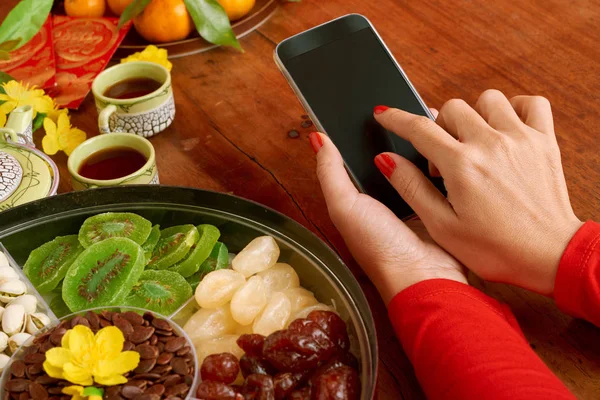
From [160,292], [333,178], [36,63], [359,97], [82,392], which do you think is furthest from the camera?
[36,63]

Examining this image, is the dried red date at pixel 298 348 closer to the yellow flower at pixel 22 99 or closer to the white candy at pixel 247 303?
the white candy at pixel 247 303

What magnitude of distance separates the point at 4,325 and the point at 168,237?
0.25 metres

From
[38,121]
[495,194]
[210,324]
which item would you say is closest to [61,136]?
[38,121]

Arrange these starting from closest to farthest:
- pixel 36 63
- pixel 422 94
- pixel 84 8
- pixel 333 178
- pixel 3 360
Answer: pixel 3 360
pixel 333 178
pixel 422 94
pixel 36 63
pixel 84 8

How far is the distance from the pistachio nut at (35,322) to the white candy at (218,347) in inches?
8.0

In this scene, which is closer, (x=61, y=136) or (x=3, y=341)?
(x=3, y=341)

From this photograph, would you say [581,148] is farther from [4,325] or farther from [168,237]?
[4,325]

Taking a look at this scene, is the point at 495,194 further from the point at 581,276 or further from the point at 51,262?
the point at 51,262

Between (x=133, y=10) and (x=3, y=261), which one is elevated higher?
(x=133, y=10)

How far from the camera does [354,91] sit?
3.62 ft

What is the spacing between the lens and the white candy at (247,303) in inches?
32.0

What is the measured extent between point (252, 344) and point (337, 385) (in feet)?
0.41

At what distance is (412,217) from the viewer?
3.39ft

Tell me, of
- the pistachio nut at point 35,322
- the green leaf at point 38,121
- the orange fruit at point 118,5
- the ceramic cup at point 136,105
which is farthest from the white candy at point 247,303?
the orange fruit at point 118,5
